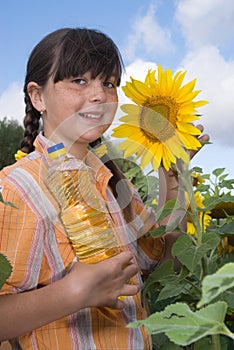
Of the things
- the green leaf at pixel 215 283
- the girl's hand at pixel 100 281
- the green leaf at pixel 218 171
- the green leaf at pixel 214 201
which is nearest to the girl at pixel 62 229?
the girl's hand at pixel 100 281

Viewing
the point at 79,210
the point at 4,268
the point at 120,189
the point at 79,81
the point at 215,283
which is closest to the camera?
the point at 215,283

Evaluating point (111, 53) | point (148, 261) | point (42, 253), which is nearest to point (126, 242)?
point (148, 261)

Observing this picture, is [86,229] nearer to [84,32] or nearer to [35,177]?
[35,177]

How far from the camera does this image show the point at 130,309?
51.1 inches

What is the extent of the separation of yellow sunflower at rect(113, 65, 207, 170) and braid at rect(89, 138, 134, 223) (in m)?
0.26

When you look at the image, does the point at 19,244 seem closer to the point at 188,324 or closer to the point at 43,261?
the point at 43,261

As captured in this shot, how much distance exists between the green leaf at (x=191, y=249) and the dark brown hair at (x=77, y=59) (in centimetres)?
29

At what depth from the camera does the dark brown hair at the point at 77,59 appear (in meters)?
1.35

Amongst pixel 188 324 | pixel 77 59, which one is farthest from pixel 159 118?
pixel 188 324

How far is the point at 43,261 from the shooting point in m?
1.20

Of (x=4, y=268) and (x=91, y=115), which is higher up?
(x=91, y=115)

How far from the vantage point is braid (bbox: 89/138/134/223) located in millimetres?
1487

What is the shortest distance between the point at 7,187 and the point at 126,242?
13.1 inches

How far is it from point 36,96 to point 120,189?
32cm
